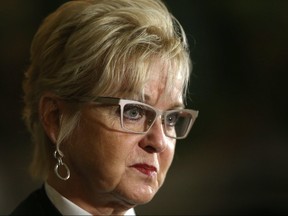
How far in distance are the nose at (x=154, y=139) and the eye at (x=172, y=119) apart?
4 cm

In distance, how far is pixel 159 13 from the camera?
1.48 metres

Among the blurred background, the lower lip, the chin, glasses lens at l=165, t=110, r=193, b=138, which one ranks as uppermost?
glasses lens at l=165, t=110, r=193, b=138

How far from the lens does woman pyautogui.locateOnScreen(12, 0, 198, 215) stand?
1368mm

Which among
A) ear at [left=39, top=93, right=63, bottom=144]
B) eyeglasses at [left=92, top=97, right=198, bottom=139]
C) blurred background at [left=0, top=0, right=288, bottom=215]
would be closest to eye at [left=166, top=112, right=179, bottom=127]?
eyeglasses at [left=92, top=97, right=198, bottom=139]

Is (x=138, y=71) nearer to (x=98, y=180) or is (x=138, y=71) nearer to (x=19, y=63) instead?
(x=98, y=180)

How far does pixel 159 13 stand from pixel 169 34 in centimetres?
6

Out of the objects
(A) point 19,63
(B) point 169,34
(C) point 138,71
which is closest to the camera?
→ (C) point 138,71

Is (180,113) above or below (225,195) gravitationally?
above

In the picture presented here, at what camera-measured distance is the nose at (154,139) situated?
1381mm

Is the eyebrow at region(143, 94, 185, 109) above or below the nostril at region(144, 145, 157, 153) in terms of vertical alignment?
above

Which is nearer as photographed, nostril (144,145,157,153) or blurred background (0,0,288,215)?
nostril (144,145,157,153)

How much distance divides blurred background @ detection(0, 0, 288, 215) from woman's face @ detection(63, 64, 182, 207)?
654mm

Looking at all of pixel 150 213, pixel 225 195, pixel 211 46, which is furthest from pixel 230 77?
pixel 150 213

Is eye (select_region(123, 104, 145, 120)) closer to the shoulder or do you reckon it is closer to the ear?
the ear
